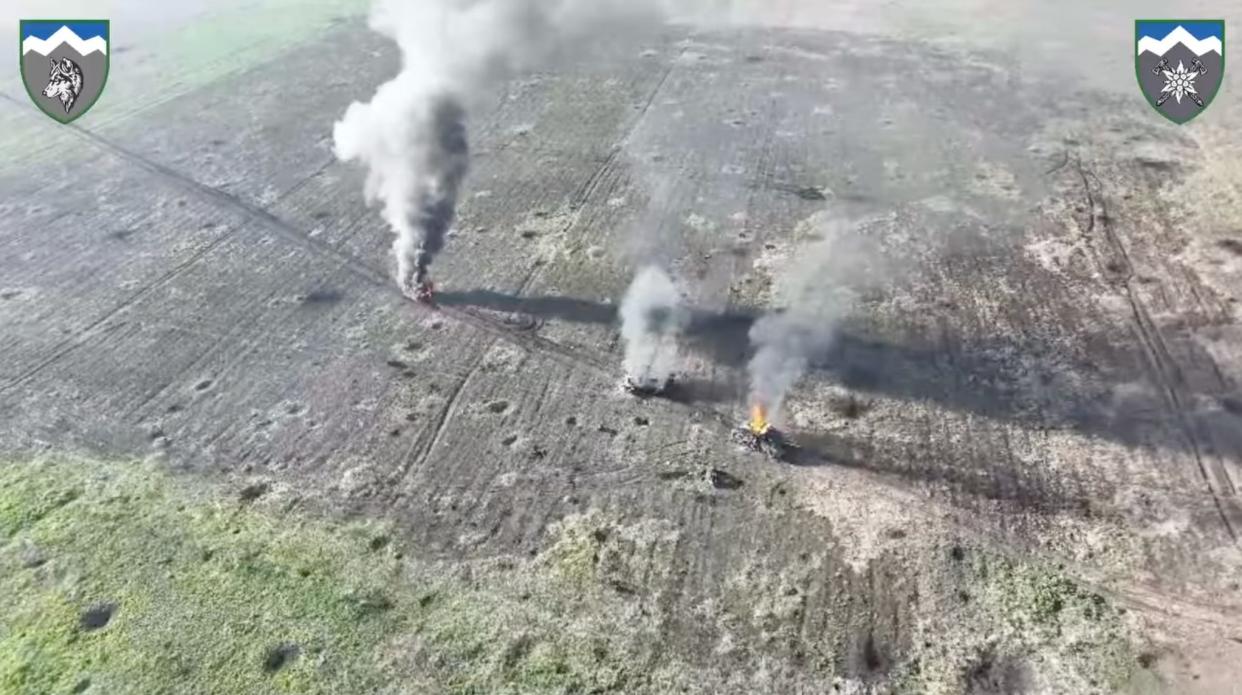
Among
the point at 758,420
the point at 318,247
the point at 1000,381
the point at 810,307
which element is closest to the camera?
the point at 758,420

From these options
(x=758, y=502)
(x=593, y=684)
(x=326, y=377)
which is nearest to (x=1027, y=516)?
(x=758, y=502)

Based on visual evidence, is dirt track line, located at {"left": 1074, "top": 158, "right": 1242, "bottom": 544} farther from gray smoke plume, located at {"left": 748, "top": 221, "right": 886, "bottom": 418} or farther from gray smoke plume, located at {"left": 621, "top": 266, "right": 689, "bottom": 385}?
gray smoke plume, located at {"left": 621, "top": 266, "right": 689, "bottom": 385}

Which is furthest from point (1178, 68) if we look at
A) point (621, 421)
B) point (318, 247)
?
point (318, 247)

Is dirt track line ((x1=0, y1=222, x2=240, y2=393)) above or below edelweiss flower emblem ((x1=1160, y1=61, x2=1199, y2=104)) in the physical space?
below

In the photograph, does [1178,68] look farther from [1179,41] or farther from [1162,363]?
[1162,363]

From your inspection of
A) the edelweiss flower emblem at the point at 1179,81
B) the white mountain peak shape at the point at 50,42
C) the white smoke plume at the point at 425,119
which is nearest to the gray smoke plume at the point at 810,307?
the white smoke plume at the point at 425,119

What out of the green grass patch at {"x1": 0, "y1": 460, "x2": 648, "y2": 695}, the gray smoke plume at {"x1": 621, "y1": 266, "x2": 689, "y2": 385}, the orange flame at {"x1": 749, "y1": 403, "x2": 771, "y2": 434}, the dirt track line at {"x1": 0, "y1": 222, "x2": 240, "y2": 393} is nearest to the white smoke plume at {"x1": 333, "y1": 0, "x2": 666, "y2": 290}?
the dirt track line at {"x1": 0, "y1": 222, "x2": 240, "y2": 393}

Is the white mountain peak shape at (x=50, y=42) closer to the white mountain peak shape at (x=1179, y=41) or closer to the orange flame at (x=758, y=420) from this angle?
the orange flame at (x=758, y=420)

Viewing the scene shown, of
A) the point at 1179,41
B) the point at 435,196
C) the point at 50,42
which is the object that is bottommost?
the point at 435,196
